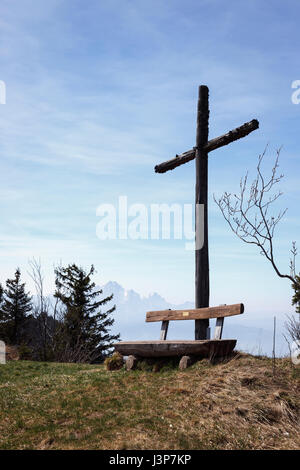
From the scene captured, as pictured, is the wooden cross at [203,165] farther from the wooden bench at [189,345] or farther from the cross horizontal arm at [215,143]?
the wooden bench at [189,345]

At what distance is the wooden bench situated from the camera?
38.1ft

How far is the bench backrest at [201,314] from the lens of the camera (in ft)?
38.0

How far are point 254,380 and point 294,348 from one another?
2.30 meters

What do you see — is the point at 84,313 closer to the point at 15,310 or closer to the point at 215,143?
the point at 15,310

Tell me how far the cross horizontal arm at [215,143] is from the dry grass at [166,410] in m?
5.93

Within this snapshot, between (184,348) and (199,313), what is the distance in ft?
4.30

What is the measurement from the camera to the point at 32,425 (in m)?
9.12

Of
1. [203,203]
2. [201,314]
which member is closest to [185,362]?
[201,314]

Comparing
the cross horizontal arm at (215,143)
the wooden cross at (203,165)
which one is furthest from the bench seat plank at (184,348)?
the cross horizontal arm at (215,143)

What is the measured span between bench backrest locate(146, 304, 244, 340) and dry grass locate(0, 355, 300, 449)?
3.48 ft

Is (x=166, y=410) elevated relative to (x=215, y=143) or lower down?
lower down

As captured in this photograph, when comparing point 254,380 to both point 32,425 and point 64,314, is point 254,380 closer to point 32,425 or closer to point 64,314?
point 32,425

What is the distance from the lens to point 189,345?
1173 cm
